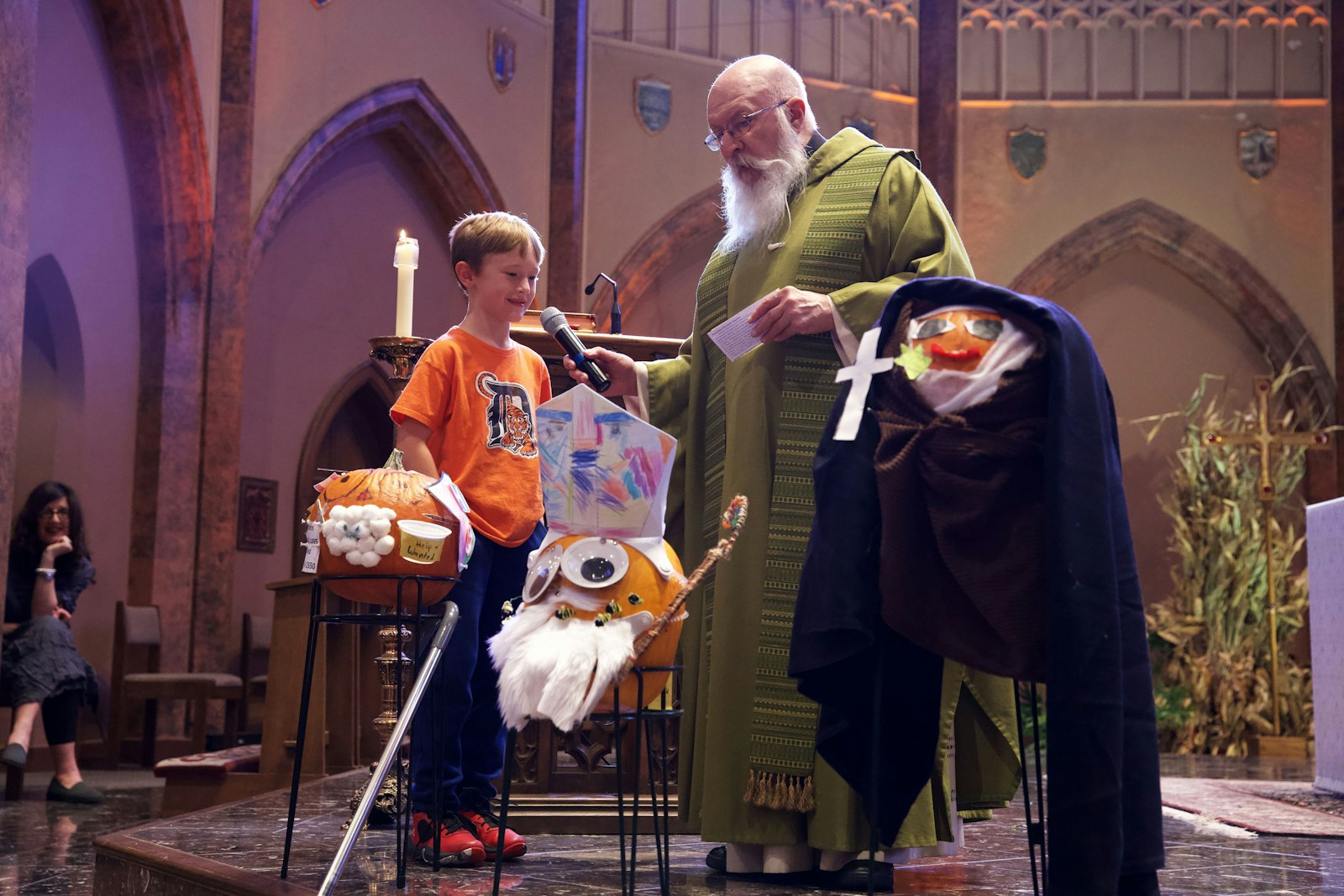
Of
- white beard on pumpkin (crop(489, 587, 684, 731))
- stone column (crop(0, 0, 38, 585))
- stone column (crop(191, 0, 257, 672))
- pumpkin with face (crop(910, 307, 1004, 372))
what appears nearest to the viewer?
pumpkin with face (crop(910, 307, 1004, 372))

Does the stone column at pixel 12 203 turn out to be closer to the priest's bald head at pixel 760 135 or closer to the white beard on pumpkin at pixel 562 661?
the priest's bald head at pixel 760 135

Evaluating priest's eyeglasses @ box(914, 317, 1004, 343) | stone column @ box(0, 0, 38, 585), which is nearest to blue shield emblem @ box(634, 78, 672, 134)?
stone column @ box(0, 0, 38, 585)

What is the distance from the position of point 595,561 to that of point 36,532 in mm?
5643

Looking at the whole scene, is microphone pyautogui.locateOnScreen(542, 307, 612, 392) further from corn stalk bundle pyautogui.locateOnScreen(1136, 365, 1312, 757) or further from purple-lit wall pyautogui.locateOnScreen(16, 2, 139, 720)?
corn stalk bundle pyautogui.locateOnScreen(1136, 365, 1312, 757)

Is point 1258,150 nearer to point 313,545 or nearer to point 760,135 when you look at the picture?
point 760,135

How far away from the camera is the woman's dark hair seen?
7.02 m

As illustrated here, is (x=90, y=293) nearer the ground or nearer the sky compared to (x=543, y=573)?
nearer the sky

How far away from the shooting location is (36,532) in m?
7.06

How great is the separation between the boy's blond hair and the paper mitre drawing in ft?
2.45

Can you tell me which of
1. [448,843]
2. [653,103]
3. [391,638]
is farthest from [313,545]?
[653,103]

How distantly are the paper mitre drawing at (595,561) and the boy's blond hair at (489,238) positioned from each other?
0.75m

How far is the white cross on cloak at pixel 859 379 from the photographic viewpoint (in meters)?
2.03

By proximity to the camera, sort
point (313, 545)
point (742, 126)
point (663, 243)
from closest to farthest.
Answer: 1. point (313, 545)
2. point (742, 126)
3. point (663, 243)

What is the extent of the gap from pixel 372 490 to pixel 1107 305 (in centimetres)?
1071
